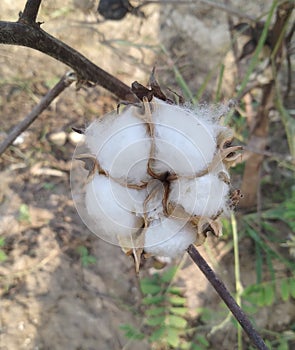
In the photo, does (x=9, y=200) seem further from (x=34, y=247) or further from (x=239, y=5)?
(x=239, y=5)

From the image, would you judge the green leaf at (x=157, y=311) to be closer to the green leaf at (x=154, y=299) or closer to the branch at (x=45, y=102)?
the green leaf at (x=154, y=299)

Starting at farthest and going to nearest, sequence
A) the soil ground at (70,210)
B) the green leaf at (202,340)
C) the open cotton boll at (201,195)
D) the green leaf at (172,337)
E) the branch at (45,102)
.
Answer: the soil ground at (70,210) < the green leaf at (202,340) < the green leaf at (172,337) < the branch at (45,102) < the open cotton boll at (201,195)

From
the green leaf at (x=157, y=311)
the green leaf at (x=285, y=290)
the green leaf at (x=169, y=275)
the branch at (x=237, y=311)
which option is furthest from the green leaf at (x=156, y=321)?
the branch at (x=237, y=311)

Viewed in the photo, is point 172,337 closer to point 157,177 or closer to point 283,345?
point 283,345

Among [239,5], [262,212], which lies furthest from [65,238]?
[239,5]

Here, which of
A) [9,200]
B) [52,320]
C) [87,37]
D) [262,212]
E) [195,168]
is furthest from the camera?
[87,37]

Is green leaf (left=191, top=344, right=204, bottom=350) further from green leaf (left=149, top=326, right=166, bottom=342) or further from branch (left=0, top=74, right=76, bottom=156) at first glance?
branch (left=0, top=74, right=76, bottom=156)

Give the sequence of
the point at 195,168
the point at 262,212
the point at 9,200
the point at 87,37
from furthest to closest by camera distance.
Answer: the point at 87,37, the point at 9,200, the point at 262,212, the point at 195,168
